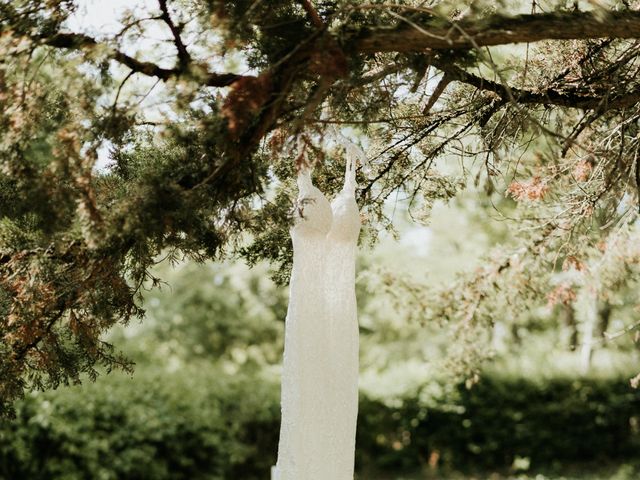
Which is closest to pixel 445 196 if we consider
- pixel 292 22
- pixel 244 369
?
pixel 292 22

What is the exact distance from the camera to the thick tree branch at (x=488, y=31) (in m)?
2.39

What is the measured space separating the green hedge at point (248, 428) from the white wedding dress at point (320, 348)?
154 inches

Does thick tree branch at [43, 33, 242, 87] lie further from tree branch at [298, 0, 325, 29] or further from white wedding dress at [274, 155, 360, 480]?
white wedding dress at [274, 155, 360, 480]

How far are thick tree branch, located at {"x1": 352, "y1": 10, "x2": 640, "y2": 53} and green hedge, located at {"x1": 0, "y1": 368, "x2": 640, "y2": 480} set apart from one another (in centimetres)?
485

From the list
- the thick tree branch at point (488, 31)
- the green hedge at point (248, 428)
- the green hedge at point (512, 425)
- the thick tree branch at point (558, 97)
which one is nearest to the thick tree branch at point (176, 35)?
the thick tree branch at point (488, 31)

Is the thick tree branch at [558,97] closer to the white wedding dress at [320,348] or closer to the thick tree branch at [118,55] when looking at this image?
the white wedding dress at [320,348]

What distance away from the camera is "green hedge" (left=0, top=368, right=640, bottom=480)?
638 cm

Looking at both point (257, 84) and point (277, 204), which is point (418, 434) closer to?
point (277, 204)

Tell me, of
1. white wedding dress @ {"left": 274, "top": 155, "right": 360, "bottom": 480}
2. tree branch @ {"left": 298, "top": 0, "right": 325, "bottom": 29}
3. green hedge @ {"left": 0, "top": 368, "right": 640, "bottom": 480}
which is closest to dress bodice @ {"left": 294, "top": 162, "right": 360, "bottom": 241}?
white wedding dress @ {"left": 274, "top": 155, "right": 360, "bottom": 480}

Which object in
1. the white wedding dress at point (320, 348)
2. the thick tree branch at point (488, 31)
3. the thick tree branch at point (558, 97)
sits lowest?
the white wedding dress at point (320, 348)

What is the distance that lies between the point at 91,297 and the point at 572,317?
41.0 feet

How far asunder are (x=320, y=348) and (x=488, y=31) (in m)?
1.32

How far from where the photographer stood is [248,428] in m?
8.27

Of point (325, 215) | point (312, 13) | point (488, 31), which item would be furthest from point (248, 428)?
point (488, 31)
